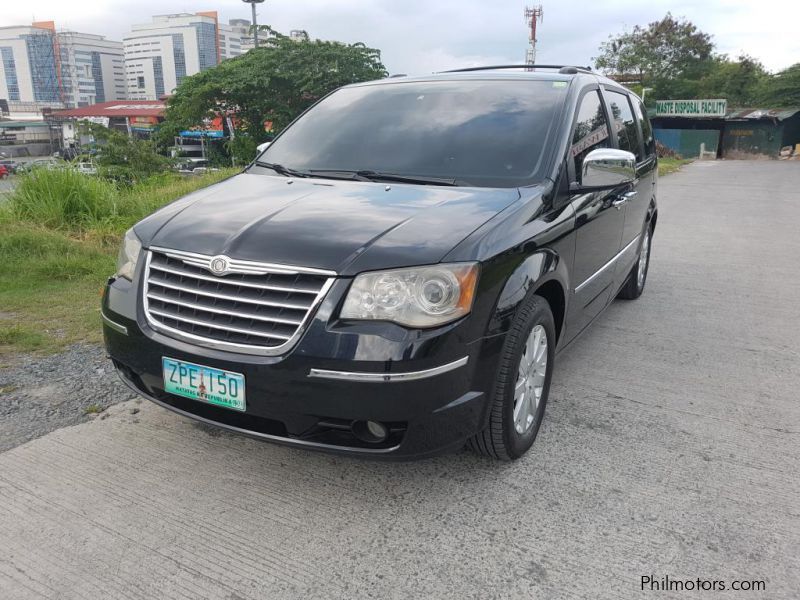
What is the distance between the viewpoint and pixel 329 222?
263cm

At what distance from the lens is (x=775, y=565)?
2324 mm

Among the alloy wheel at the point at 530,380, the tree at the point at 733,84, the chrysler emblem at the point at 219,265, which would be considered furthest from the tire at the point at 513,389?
the tree at the point at 733,84

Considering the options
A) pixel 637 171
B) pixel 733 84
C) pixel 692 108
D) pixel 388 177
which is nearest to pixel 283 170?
pixel 388 177

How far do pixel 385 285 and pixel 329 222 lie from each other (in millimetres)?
462

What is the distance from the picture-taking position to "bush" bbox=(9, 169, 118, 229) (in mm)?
7500

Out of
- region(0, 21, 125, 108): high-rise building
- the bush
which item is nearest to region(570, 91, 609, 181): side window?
the bush

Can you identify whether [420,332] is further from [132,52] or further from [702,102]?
[132,52]

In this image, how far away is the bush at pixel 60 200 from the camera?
7.50 meters

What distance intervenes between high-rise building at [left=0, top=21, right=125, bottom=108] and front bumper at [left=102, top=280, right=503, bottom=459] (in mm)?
150096

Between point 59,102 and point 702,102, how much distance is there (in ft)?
441

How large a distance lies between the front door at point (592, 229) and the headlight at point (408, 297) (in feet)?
3.98

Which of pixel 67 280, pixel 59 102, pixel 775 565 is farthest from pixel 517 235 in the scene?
pixel 59 102

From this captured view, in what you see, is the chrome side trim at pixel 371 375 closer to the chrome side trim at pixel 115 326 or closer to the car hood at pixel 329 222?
the car hood at pixel 329 222

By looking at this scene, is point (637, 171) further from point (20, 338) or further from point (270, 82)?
point (270, 82)
